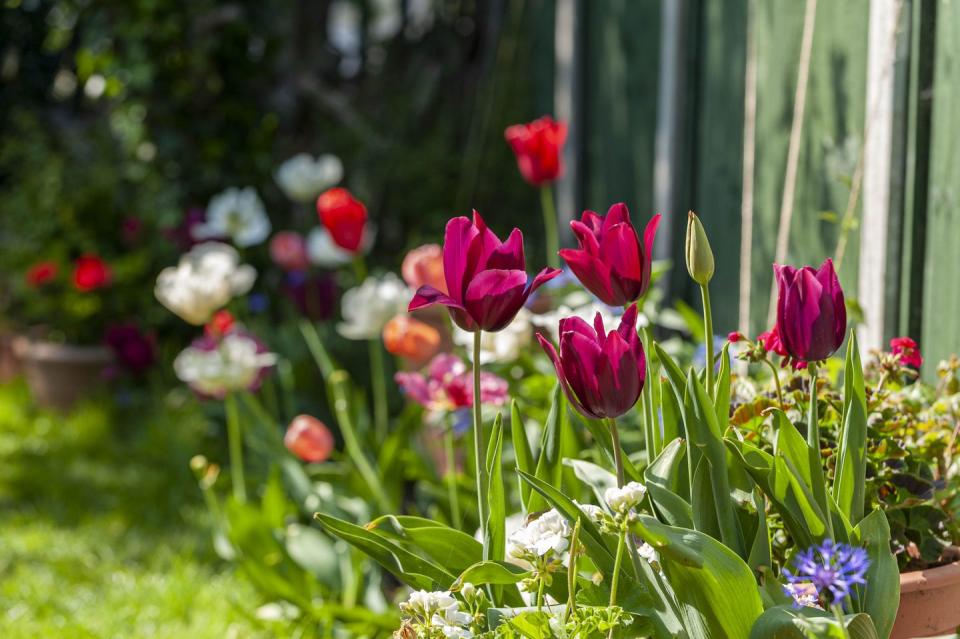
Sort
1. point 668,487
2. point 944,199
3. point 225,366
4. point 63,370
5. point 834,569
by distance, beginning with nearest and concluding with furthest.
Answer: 1. point 834,569
2. point 668,487
3. point 944,199
4. point 225,366
5. point 63,370

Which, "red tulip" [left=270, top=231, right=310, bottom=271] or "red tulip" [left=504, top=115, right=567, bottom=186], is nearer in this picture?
"red tulip" [left=504, top=115, right=567, bottom=186]

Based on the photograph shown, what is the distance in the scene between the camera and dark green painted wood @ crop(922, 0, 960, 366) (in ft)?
5.71

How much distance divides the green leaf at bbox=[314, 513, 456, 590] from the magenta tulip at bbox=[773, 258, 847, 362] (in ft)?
1.70

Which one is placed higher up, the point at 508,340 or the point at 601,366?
the point at 601,366

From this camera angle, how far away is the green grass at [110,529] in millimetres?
2381

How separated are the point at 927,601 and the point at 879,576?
172mm

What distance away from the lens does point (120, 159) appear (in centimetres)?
→ 456

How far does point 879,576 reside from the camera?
117cm

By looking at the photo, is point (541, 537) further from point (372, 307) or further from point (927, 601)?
point (372, 307)

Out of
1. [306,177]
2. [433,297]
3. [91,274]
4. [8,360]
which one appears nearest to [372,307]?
[306,177]

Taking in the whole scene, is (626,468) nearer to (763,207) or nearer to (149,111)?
(763,207)

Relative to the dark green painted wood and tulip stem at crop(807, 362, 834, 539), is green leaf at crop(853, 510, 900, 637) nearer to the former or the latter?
tulip stem at crop(807, 362, 834, 539)

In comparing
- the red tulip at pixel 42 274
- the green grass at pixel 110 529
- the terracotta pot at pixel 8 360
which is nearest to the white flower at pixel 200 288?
the green grass at pixel 110 529

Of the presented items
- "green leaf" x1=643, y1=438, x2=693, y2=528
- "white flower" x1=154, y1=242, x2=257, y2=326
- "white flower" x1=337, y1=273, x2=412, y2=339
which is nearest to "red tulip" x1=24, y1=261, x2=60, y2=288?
"white flower" x1=154, y1=242, x2=257, y2=326
